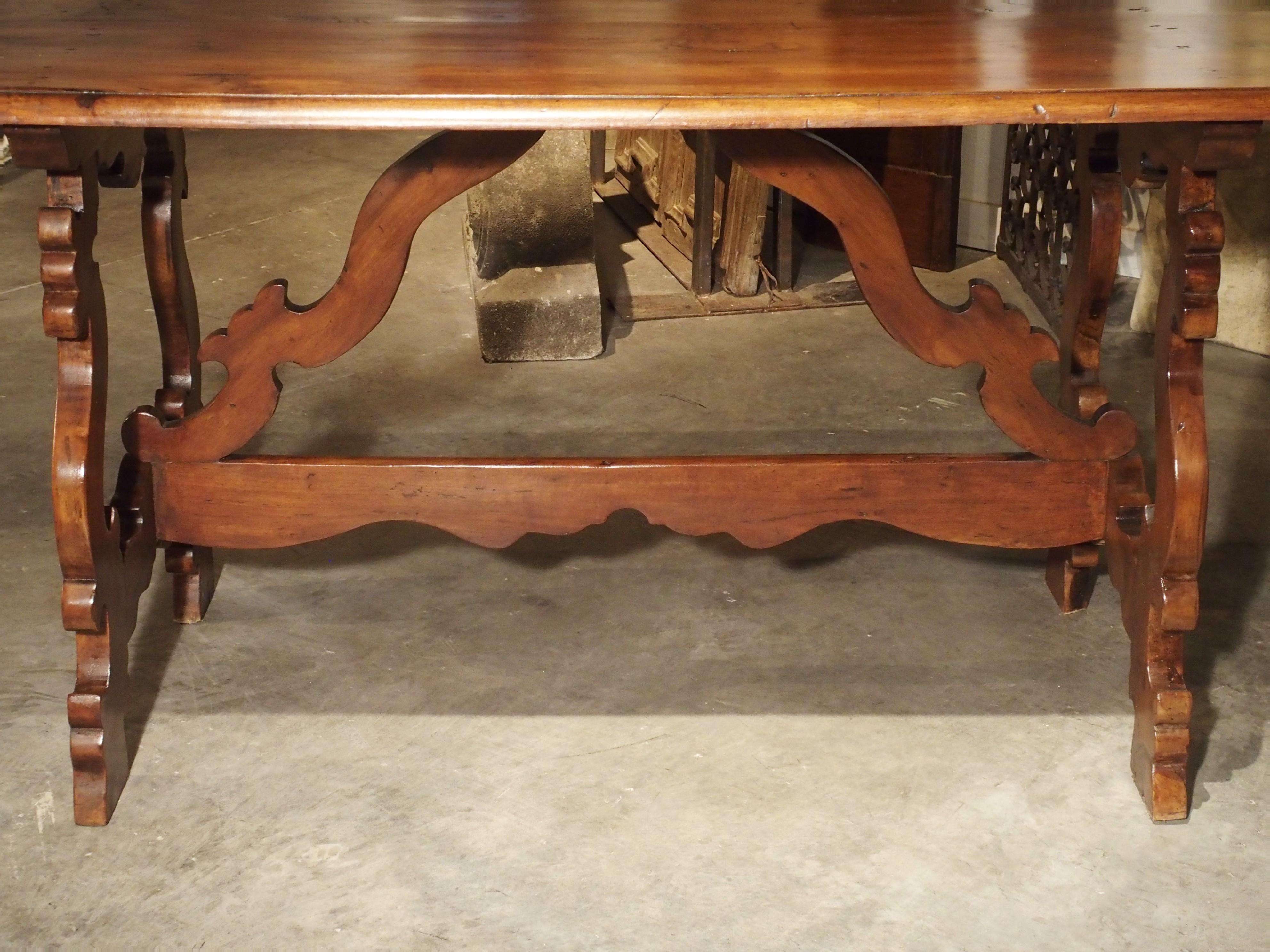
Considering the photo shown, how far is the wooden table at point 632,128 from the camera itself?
5.68ft

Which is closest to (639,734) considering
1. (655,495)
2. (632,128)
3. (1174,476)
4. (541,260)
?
(655,495)

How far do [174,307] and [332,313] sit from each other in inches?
16.3

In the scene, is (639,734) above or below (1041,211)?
below

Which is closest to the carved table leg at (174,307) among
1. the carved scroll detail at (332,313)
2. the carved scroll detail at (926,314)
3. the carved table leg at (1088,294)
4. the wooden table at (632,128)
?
the wooden table at (632,128)

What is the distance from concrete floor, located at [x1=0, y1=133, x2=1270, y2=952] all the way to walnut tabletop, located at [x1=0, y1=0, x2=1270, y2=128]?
1.00 m

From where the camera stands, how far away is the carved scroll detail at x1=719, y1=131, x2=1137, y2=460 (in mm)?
2082

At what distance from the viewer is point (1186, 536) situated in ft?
6.68

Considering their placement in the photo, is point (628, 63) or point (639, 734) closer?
point (628, 63)

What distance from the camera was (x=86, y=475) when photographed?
6.71 feet

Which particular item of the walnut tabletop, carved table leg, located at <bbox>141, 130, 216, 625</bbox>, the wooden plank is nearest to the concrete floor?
carved table leg, located at <bbox>141, 130, 216, 625</bbox>

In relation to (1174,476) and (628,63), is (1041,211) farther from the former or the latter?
(628,63)

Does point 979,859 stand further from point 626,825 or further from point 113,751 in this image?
point 113,751

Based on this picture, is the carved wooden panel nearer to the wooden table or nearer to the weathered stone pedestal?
the weathered stone pedestal

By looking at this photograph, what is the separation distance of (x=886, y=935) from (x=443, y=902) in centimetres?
59
